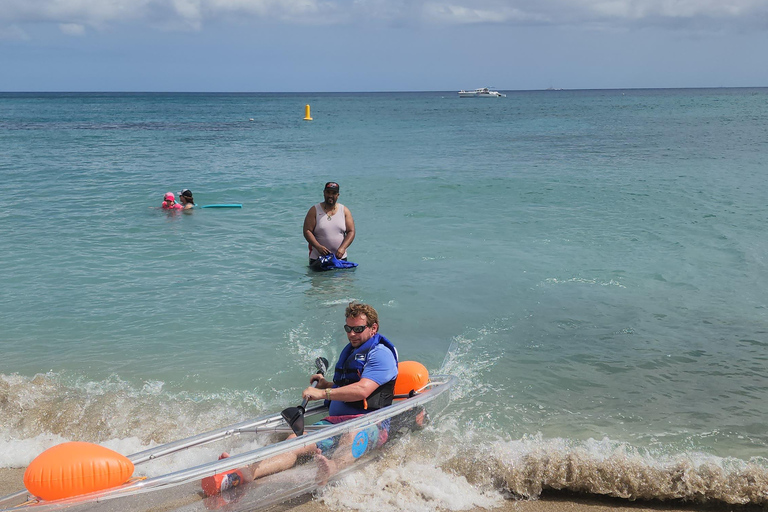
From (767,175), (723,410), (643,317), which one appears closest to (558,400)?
(723,410)

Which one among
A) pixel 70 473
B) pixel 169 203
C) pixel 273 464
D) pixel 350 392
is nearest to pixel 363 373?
pixel 350 392

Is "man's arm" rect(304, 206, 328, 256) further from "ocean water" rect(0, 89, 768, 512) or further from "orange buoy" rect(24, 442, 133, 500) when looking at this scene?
"orange buoy" rect(24, 442, 133, 500)

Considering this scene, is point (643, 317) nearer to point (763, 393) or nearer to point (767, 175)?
point (763, 393)

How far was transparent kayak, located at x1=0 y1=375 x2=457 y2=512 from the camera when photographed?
4184 mm

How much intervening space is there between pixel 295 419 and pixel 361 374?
0.67 metres

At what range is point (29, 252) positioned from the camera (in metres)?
11.8

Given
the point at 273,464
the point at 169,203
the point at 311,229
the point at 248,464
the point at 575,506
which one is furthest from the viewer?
the point at 169,203

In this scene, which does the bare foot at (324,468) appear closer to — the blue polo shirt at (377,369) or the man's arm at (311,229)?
the blue polo shirt at (377,369)

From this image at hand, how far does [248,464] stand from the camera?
4.46 meters

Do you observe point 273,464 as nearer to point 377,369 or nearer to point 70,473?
point 377,369

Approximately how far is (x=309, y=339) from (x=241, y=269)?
10.9 feet

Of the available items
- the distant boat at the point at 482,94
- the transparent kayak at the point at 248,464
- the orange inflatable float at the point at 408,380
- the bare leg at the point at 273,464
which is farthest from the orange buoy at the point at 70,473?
the distant boat at the point at 482,94

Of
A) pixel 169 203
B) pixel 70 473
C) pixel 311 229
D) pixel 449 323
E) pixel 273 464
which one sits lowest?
pixel 449 323

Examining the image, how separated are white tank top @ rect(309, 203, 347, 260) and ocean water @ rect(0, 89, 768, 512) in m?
0.57
